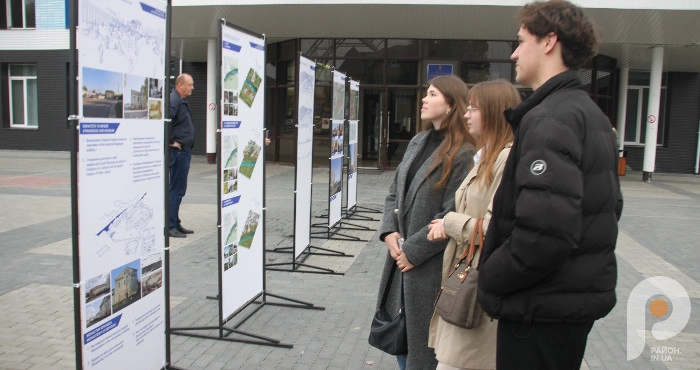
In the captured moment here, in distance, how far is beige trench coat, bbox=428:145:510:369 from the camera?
2.57 meters

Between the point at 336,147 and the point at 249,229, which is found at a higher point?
the point at 336,147

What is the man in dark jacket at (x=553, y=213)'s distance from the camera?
1.74m

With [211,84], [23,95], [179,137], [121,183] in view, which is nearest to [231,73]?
[121,183]

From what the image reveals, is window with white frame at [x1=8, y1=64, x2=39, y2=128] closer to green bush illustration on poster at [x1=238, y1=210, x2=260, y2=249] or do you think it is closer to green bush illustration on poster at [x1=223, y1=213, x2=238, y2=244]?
green bush illustration on poster at [x1=238, y1=210, x2=260, y2=249]

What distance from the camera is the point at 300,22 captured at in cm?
1538

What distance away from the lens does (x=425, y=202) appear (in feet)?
10.4

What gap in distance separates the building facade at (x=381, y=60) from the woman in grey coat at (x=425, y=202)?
742cm

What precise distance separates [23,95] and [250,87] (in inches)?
828

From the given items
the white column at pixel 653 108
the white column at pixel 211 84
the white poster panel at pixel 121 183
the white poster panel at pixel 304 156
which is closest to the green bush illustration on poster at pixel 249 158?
the white poster panel at pixel 121 183

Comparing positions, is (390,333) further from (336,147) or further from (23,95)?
(23,95)

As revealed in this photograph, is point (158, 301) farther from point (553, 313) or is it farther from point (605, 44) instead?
point (605, 44)

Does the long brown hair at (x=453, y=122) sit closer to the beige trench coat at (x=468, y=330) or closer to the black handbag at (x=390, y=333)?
the beige trench coat at (x=468, y=330)

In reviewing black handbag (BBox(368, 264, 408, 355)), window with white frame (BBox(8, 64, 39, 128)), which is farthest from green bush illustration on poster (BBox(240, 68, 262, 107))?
window with white frame (BBox(8, 64, 39, 128))

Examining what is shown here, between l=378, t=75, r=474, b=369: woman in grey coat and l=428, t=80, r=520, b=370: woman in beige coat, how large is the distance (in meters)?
0.22
